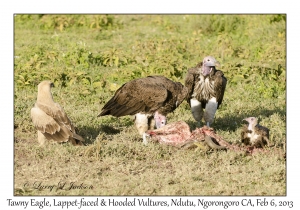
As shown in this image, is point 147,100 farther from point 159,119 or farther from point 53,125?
point 53,125

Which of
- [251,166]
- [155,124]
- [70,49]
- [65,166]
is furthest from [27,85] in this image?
[251,166]

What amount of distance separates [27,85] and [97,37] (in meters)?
4.16

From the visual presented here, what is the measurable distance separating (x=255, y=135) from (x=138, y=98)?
1.62 metres

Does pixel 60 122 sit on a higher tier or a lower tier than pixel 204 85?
lower

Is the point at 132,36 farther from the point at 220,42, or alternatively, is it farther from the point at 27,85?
the point at 27,85

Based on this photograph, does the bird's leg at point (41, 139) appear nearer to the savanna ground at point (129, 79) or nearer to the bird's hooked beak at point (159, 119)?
the savanna ground at point (129, 79)

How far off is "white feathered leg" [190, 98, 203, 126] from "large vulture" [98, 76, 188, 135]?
2.13 ft

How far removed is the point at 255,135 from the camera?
25.9 ft

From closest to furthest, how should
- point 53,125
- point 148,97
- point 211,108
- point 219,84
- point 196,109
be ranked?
1. point 53,125
2. point 148,97
3. point 219,84
4. point 211,108
5. point 196,109

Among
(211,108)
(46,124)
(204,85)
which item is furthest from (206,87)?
(46,124)

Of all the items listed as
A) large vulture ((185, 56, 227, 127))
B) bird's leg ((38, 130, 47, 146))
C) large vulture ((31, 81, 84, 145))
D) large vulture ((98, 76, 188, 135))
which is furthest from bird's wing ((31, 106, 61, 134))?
large vulture ((185, 56, 227, 127))

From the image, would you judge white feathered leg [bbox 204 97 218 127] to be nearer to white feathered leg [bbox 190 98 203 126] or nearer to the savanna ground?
white feathered leg [bbox 190 98 203 126]

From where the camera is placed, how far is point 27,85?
1112cm

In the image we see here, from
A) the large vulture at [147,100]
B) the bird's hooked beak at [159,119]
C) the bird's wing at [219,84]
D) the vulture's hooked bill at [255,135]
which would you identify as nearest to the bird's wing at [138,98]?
the large vulture at [147,100]
